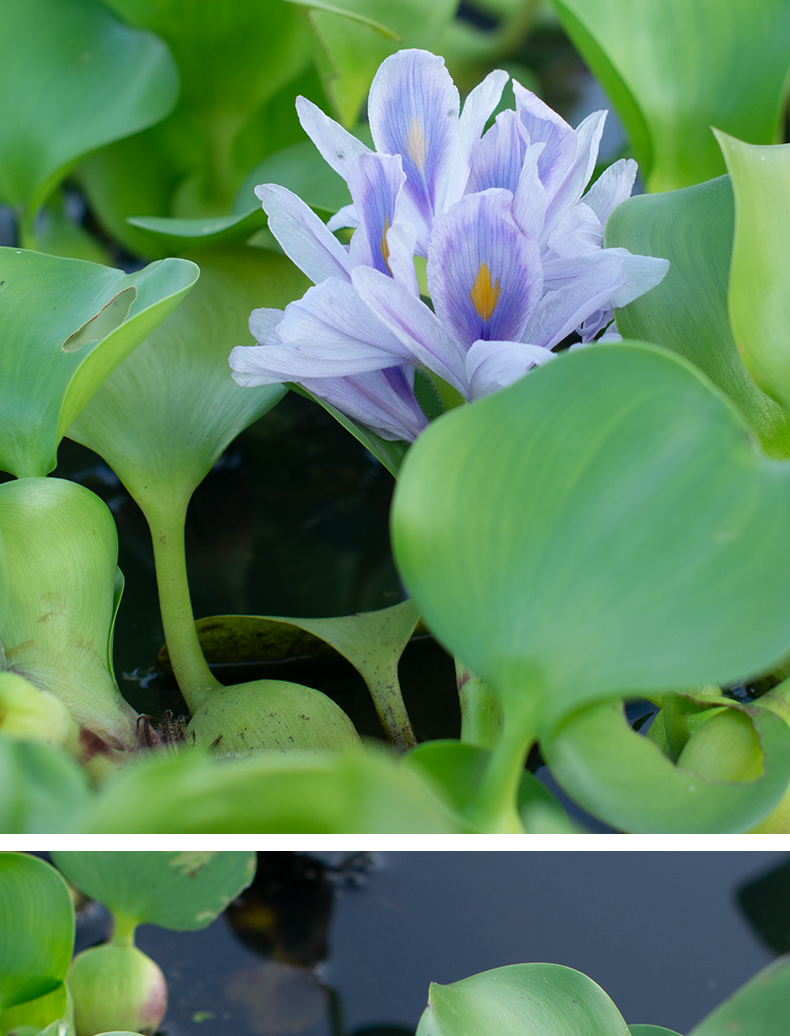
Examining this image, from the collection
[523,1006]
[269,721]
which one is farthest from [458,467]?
[523,1006]

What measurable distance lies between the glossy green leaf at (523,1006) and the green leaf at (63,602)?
154 mm

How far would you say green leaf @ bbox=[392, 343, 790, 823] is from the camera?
0.21 meters

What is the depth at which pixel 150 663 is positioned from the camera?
0.43 metres

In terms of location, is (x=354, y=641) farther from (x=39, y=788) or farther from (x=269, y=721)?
(x=39, y=788)

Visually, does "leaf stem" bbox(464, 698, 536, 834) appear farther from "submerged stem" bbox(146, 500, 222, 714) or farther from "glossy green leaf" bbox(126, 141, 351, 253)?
"glossy green leaf" bbox(126, 141, 351, 253)

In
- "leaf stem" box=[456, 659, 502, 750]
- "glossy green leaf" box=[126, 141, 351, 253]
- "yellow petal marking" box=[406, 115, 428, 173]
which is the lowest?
Result: "leaf stem" box=[456, 659, 502, 750]

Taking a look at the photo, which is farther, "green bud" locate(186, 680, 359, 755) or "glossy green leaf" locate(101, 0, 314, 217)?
"glossy green leaf" locate(101, 0, 314, 217)

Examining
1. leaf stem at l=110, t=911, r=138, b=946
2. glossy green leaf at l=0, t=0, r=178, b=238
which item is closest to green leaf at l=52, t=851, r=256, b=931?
leaf stem at l=110, t=911, r=138, b=946

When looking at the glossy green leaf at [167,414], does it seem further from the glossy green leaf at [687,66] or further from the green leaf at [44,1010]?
the glossy green leaf at [687,66]

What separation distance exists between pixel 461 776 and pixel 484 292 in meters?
0.14

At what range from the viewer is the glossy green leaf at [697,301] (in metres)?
0.35

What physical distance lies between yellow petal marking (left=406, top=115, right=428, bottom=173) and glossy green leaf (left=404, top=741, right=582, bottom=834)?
0.18 metres

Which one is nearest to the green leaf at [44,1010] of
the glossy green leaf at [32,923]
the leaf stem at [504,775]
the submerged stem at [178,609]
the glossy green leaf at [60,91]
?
the glossy green leaf at [32,923]

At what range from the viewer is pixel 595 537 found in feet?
0.74
